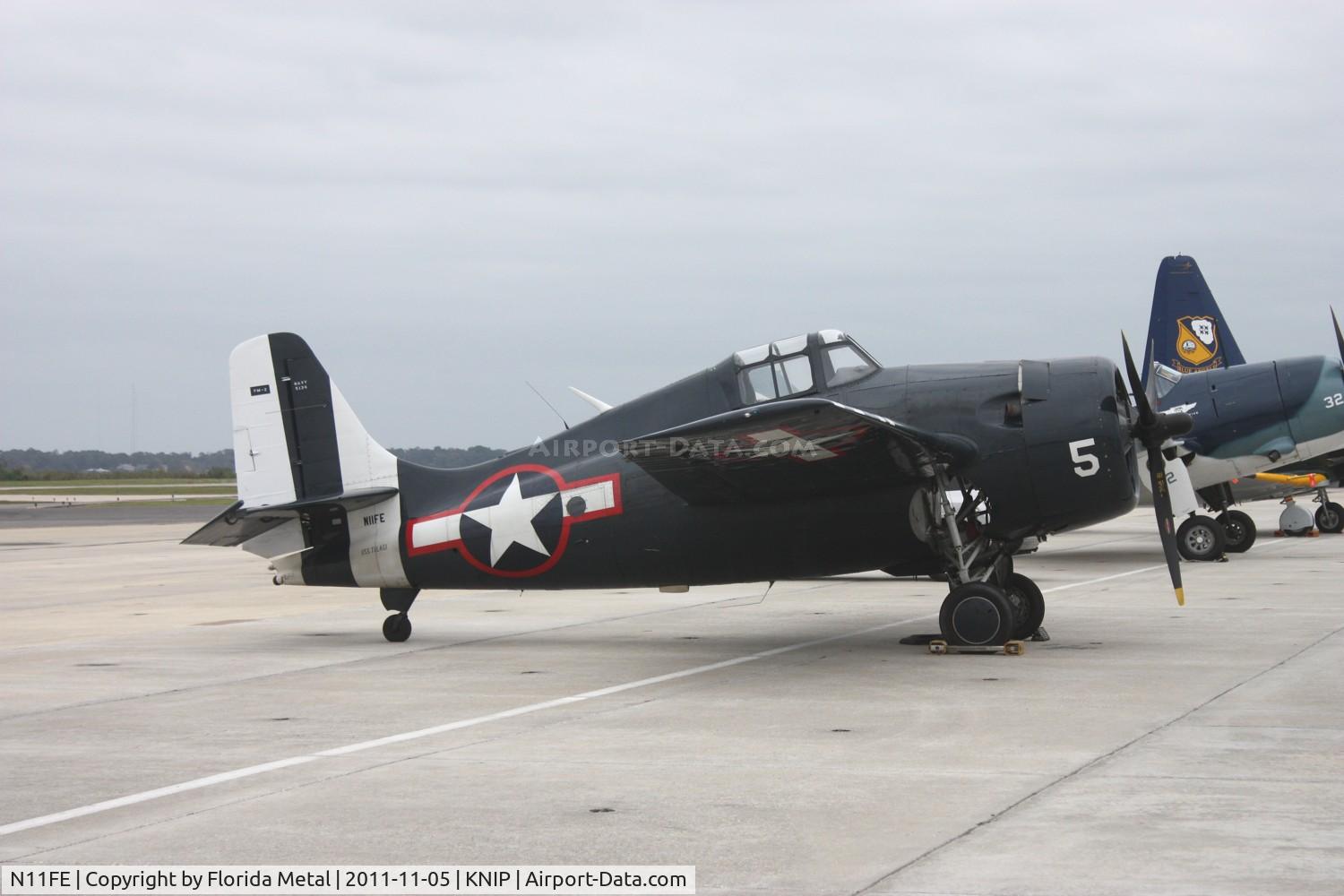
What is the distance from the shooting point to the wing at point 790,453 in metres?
9.88

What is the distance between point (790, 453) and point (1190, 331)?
2243cm

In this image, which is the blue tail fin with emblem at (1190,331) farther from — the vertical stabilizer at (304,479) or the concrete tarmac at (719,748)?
the vertical stabilizer at (304,479)

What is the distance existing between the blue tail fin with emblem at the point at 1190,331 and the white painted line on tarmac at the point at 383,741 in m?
19.8

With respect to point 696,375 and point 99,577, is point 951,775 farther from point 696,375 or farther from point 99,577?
point 99,577

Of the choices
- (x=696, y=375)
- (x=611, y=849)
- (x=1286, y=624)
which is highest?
(x=696, y=375)

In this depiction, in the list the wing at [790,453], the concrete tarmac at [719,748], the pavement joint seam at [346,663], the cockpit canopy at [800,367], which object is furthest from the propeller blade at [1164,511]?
the pavement joint seam at [346,663]

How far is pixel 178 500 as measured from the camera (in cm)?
6969

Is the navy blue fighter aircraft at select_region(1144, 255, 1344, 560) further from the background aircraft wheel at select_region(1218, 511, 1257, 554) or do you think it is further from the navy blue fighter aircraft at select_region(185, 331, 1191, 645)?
the navy blue fighter aircraft at select_region(185, 331, 1191, 645)

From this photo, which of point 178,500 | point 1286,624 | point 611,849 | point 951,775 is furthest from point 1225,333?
point 178,500

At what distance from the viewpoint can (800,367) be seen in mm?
11836

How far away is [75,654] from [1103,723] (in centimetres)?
986

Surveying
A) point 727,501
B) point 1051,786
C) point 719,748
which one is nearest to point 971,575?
point 727,501

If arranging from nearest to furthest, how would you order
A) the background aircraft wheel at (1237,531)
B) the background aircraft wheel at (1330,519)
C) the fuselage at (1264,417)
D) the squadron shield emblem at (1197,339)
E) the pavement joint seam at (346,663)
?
the pavement joint seam at (346,663)
the fuselage at (1264,417)
the background aircraft wheel at (1237,531)
the background aircraft wheel at (1330,519)
the squadron shield emblem at (1197,339)

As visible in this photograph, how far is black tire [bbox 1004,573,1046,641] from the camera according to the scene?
39.9 feet
